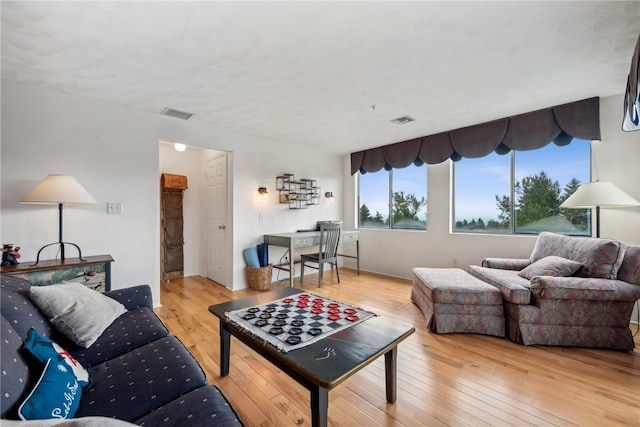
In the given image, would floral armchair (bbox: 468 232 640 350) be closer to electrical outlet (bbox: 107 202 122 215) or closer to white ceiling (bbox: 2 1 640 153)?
white ceiling (bbox: 2 1 640 153)

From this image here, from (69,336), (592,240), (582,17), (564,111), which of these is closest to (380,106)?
(582,17)

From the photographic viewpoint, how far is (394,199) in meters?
4.80

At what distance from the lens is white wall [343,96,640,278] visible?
268 cm

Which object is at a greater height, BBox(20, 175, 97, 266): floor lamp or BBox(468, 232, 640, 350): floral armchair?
BBox(20, 175, 97, 266): floor lamp

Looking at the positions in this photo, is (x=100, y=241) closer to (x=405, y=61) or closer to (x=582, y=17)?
(x=405, y=61)

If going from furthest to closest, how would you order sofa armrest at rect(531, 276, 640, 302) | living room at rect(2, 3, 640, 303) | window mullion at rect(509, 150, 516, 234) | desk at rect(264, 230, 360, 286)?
desk at rect(264, 230, 360, 286) < window mullion at rect(509, 150, 516, 234) < living room at rect(2, 3, 640, 303) < sofa armrest at rect(531, 276, 640, 302)

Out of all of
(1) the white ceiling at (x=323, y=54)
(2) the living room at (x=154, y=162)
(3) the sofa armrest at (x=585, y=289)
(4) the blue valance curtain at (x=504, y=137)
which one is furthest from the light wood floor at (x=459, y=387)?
(1) the white ceiling at (x=323, y=54)

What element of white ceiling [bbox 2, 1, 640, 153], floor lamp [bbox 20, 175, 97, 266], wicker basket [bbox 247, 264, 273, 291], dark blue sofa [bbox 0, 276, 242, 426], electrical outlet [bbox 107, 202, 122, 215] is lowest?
wicker basket [bbox 247, 264, 273, 291]

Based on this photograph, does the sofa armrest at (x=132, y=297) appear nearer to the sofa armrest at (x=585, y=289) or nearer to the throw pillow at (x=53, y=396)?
the throw pillow at (x=53, y=396)

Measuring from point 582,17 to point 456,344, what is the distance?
2.42 meters

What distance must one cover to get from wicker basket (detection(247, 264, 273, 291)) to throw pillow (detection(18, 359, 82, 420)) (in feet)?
9.06

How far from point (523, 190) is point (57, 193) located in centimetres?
497

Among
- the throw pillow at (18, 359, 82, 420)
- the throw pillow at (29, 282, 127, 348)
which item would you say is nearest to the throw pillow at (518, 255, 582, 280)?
the throw pillow at (18, 359, 82, 420)

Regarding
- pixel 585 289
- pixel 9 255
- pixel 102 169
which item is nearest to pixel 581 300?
pixel 585 289
